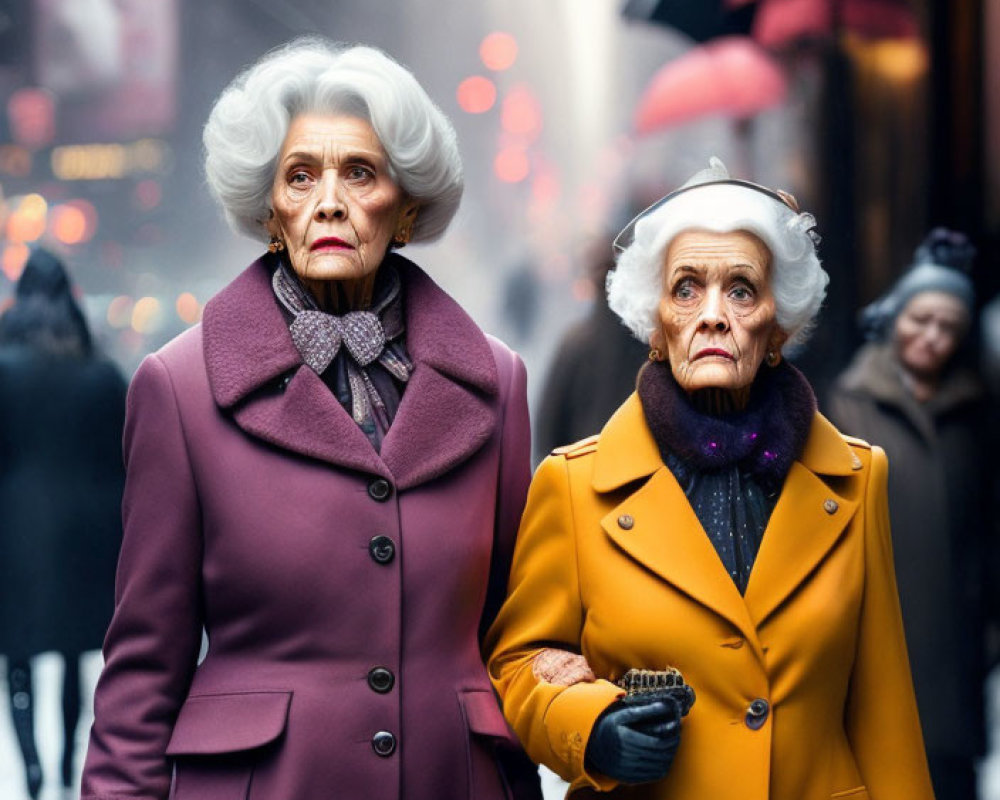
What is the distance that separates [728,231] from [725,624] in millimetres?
688

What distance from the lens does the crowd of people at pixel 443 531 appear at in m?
3.09

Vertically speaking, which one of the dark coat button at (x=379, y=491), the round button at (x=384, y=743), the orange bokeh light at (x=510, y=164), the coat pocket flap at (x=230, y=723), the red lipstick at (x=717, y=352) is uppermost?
the orange bokeh light at (x=510, y=164)

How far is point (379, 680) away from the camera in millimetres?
3131

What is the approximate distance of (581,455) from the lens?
325cm

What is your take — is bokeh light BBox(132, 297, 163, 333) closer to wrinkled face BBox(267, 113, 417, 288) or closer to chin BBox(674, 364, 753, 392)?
wrinkled face BBox(267, 113, 417, 288)

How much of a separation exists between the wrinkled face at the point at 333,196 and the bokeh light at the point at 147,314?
10.0ft

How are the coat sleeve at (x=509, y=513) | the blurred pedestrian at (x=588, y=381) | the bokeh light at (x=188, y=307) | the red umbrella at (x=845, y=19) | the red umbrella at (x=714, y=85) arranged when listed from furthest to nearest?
1. the red umbrella at (x=845, y=19)
2. the red umbrella at (x=714, y=85)
3. the bokeh light at (x=188, y=307)
4. the blurred pedestrian at (x=588, y=381)
5. the coat sleeve at (x=509, y=513)

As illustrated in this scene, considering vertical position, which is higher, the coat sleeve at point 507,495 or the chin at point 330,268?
the chin at point 330,268

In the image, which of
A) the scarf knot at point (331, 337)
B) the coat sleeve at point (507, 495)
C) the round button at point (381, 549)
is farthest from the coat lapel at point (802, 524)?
the scarf knot at point (331, 337)

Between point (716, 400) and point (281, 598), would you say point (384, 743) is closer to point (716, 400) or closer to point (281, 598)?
point (281, 598)

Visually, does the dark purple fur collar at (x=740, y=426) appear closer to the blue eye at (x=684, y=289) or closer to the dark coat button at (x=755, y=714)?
the blue eye at (x=684, y=289)

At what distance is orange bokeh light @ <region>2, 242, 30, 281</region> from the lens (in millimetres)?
6059

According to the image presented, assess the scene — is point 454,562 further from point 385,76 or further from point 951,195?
point 951,195

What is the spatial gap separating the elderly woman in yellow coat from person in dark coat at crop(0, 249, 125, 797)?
8.87ft
